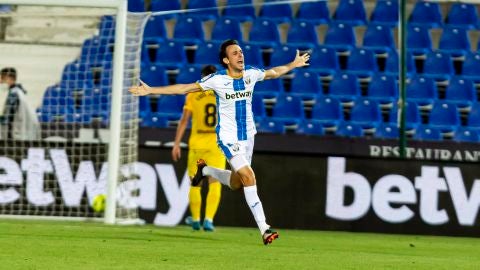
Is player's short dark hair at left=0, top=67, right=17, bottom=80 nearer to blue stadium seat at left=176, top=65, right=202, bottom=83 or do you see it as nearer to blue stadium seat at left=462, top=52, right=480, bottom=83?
blue stadium seat at left=176, top=65, right=202, bottom=83

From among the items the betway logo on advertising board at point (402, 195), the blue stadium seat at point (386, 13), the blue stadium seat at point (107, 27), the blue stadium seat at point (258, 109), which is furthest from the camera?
the blue stadium seat at point (386, 13)

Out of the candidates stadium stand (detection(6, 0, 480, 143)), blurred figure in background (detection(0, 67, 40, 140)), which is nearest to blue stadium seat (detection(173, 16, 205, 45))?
stadium stand (detection(6, 0, 480, 143))

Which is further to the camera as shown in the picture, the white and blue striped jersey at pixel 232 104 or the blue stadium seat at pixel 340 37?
the blue stadium seat at pixel 340 37

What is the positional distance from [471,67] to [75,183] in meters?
7.82

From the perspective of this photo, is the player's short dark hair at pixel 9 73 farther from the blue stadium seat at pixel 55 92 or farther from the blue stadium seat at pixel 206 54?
the blue stadium seat at pixel 206 54

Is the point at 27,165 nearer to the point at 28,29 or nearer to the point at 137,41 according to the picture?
the point at 137,41

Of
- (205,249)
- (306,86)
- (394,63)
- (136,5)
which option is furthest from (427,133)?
(205,249)

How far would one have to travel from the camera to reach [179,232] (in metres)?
12.2

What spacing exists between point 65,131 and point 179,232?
288cm

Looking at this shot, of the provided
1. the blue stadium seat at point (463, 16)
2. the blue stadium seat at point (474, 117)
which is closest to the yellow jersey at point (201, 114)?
the blue stadium seat at point (474, 117)

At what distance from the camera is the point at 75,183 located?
1395 centimetres

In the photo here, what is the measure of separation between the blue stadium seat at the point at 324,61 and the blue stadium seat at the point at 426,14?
1.82 m

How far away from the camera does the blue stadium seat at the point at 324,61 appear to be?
18406mm

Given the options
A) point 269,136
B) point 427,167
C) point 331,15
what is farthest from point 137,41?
point 331,15
